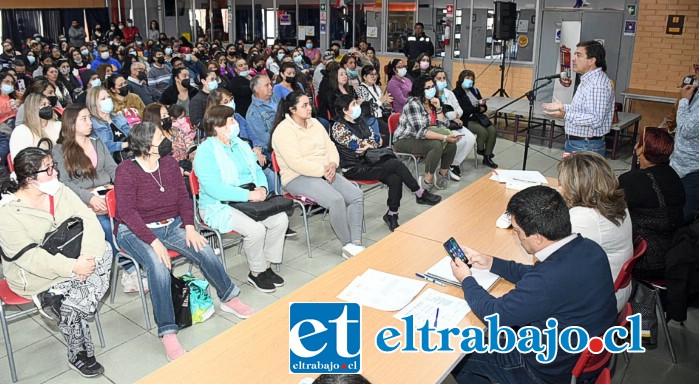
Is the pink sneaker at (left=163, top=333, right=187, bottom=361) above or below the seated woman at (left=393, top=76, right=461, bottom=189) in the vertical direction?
below

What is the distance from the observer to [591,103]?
477cm

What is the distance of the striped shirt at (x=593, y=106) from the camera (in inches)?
187

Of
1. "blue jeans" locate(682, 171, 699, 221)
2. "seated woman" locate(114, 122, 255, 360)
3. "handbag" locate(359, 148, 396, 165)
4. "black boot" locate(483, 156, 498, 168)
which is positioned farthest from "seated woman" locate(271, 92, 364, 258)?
"black boot" locate(483, 156, 498, 168)

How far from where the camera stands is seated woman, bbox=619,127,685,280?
3605mm

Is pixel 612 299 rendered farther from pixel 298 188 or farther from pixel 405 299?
pixel 298 188

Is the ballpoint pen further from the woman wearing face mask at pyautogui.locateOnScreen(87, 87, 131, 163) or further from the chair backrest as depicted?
the woman wearing face mask at pyautogui.locateOnScreen(87, 87, 131, 163)

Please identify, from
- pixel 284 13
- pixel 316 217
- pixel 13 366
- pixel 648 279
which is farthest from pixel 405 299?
pixel 284 13

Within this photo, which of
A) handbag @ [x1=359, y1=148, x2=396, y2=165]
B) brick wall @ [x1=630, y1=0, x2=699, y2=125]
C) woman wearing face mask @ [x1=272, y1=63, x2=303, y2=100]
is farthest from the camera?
brick wall @ [x1=630, y1=0, x2=699, y2=125]

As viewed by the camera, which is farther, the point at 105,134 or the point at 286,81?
the point at 286,81

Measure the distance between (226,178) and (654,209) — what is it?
3021 millimetres

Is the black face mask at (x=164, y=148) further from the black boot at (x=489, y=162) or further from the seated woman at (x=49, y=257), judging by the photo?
the black boot at (x=489, y=162)

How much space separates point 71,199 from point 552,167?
6.30 m

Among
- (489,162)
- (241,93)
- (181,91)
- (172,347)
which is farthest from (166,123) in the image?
(489,162)

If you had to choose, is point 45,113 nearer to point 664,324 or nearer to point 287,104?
point 287,104
